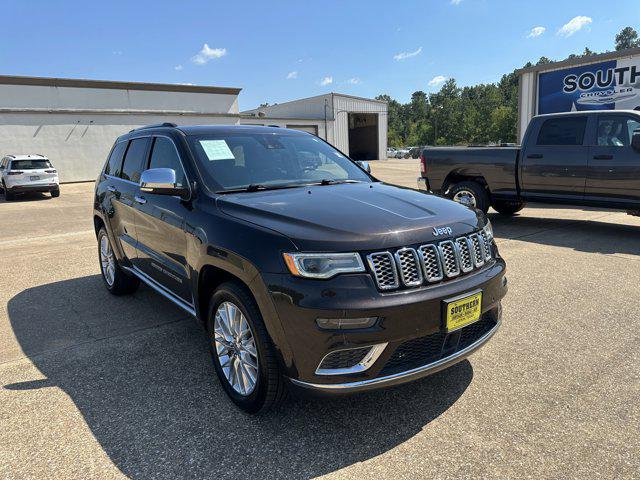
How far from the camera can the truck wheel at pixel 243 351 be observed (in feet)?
8.57

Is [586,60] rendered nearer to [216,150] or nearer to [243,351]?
[216,150]

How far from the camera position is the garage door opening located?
4603 cm

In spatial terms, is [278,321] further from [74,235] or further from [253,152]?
[74,235]

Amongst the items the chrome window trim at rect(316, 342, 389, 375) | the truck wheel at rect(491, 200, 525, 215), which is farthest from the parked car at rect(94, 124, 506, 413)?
the truck wheel at rect(491, 200, 525, 215)

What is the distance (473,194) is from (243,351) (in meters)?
7.41

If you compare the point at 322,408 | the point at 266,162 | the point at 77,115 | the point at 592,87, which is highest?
the point at 77,115

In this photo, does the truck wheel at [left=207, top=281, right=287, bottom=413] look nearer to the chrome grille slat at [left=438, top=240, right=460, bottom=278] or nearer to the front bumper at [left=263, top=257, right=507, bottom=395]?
the front bumper at [left=263, top=257, right=507, bottom=395]

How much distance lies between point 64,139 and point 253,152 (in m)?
24.9

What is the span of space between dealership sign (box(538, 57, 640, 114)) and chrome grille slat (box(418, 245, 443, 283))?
1246 centimetres

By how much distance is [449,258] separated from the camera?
2.70 metres

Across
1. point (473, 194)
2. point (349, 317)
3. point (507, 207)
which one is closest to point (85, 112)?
point (473, 194)

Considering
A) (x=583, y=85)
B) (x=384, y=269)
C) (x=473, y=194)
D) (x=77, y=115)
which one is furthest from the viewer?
(x=77, y=115)

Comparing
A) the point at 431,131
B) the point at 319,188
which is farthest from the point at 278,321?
the point at 431,131

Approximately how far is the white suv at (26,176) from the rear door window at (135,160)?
15.5 m
